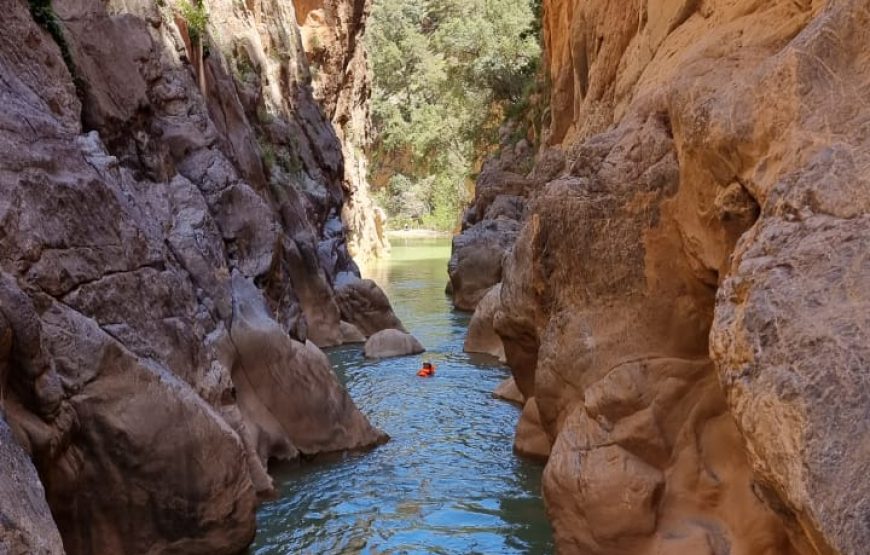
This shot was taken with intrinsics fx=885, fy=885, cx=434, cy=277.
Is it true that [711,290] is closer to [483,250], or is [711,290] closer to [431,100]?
[483,250]

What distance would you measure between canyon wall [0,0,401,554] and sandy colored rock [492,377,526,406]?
118 inches

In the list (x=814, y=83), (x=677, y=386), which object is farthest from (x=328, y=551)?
(x=814, y=83)

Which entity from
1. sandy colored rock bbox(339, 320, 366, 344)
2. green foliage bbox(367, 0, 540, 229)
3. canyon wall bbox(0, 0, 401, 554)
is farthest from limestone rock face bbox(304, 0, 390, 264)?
canyon wall bbox(0, 0, 401, 554)

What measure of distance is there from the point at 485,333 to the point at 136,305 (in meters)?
11.0

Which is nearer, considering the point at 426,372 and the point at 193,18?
the point at 426,372

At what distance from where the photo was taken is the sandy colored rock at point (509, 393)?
46.2ft

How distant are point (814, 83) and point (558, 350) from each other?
3881 mm

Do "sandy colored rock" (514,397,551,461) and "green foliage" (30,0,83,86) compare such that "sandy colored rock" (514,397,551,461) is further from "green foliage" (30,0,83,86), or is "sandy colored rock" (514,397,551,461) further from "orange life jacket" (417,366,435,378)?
"green foliage" (30,0,83,86)

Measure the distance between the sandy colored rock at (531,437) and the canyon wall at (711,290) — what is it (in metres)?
0.07

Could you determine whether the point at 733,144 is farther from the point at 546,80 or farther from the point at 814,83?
the point at 546,80

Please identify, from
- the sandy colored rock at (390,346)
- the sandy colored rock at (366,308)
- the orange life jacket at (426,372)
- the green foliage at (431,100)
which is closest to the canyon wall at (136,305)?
the orange life jacket at (426,372)

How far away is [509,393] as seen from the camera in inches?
565

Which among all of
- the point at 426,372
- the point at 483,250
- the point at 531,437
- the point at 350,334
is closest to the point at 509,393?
the point at 426,372

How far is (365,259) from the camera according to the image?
4284 centimetres
